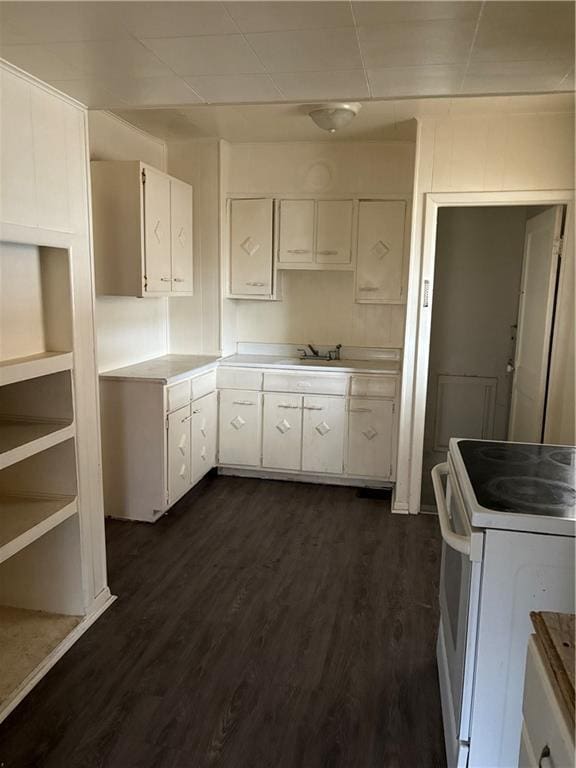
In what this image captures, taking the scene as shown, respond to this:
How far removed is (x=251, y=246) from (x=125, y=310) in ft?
3.52

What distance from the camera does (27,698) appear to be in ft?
6.59

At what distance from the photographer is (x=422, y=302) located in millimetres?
3465

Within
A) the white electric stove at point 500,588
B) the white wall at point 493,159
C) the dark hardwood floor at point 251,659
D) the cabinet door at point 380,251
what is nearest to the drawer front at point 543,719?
the white electric stove at point 500,588

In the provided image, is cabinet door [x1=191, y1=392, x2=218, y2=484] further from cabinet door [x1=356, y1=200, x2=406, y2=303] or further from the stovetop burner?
the stovetop burner

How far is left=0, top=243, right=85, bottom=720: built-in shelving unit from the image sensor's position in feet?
6.75

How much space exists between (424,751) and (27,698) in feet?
4.54

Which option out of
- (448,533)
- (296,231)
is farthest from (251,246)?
(448,533)

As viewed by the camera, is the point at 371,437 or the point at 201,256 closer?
the point at 371,437

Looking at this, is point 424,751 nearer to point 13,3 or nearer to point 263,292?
point 13,3

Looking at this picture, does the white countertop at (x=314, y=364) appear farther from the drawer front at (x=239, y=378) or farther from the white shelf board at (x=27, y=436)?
the white shelf board at (x=27, y=436)

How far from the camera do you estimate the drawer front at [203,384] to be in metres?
3.79

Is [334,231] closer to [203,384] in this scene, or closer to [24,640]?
[203,384]

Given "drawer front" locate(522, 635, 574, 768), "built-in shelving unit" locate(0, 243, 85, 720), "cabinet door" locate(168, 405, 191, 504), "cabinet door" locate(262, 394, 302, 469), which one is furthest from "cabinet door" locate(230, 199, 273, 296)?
"drawer front" locate(522, 635, 574, 768)

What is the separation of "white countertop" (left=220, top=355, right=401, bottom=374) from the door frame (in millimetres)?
310
